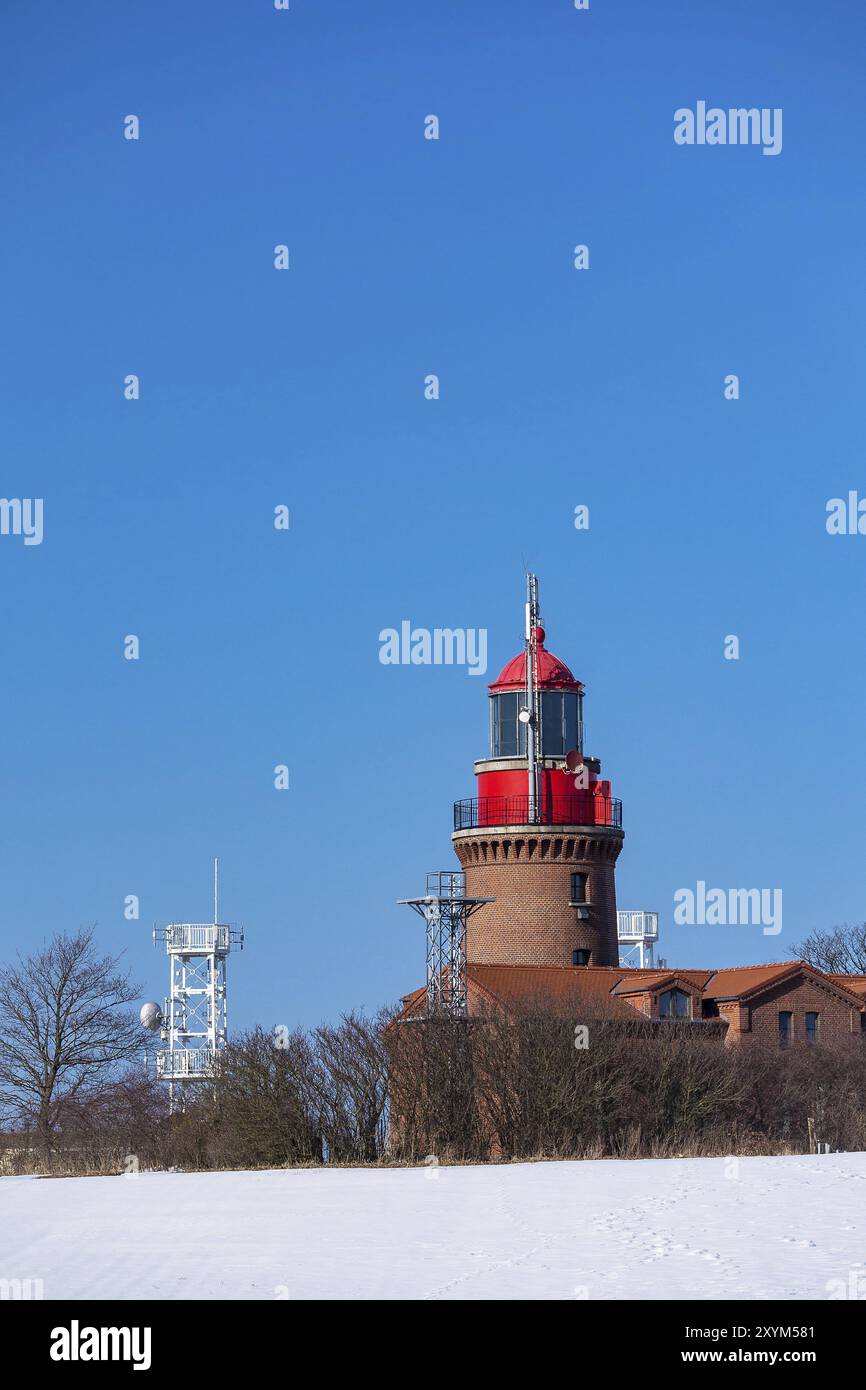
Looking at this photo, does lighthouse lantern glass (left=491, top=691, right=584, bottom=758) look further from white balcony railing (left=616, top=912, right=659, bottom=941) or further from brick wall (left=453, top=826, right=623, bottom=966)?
white balcony railing (left=616, top=912, right=659, bottom=941)

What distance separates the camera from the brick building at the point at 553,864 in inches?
2265

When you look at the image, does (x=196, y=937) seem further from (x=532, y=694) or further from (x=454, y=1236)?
(x=454, y=1236)

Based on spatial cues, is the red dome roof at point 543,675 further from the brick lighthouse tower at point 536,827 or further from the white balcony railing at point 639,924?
the white balcony railing at point 639,924

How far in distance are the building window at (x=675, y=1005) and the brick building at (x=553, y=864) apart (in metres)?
0.10

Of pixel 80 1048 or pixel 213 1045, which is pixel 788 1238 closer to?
pixel 80 1048

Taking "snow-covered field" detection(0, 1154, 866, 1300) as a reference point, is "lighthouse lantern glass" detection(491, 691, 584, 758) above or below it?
above

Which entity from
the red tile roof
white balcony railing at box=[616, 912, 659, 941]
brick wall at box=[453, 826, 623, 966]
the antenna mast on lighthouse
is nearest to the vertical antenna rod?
the antenna mast on lighthouse

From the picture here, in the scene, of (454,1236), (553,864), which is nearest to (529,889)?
(553,864)

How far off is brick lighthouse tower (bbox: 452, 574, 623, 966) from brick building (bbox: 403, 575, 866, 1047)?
0.11 feet

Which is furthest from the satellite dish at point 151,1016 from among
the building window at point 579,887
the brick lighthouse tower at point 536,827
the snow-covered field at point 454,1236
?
the snow-covered field at point 454,1236

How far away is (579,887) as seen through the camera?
58.6m

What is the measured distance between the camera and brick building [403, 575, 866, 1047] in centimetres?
5753

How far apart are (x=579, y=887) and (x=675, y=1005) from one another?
5.07 metres
